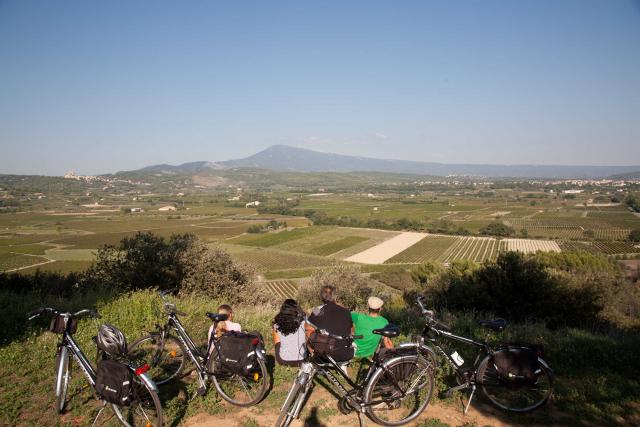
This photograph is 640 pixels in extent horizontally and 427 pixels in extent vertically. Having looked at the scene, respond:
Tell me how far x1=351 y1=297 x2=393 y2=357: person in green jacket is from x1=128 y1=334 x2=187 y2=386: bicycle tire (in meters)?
2.57

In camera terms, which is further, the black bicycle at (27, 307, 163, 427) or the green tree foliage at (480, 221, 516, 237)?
the green tree foliage at (480, 221, 516, 237)

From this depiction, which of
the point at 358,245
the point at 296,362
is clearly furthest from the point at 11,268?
the point at 358,245

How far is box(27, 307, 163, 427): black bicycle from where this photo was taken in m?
4.06

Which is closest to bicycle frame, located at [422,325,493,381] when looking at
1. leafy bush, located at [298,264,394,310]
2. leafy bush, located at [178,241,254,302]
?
leafy bush, located at [178,241,254,302]

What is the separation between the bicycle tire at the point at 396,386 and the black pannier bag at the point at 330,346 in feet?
1.41

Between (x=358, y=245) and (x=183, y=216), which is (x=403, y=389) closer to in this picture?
(x=358, y=245)

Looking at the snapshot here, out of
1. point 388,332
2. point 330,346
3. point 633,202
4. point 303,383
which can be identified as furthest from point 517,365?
point 633,202

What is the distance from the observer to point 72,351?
185 inches

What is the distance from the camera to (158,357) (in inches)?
218

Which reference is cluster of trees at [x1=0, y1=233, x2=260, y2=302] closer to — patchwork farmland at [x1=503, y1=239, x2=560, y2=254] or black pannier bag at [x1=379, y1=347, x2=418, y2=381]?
black pannier bag at [x1=379, y1=347, x2=418, y2=381]

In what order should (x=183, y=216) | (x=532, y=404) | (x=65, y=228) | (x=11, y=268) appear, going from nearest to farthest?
(x=532, y=404) < (x=11, y=268) < (x=65, y=228) < (x=183, y=216)

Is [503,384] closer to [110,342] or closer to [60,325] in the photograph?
[110,342]

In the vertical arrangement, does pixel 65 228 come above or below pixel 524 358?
below

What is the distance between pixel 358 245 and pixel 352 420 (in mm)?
60915
